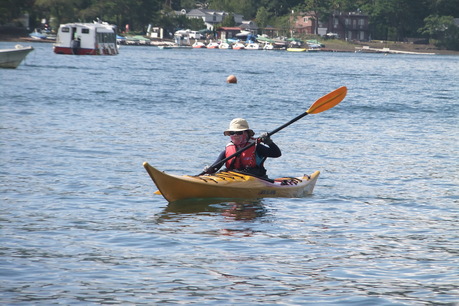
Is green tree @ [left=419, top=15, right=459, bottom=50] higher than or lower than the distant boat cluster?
higher

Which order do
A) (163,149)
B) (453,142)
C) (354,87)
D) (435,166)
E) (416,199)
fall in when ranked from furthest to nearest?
(354,87) < (453,142) < (163,149) < (435,166) < (416,199)

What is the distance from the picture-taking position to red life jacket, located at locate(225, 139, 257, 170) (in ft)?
40.0

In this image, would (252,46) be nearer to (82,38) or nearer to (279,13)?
(279,13)

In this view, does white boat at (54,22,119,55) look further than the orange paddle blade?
Yes

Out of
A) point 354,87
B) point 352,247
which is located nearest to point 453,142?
point 352,247

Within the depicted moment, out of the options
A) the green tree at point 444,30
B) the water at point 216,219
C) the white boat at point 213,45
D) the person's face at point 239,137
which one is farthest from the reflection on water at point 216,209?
the green tree at point 444,30

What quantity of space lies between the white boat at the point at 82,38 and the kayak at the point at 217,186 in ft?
216

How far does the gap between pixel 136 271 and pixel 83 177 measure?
6405mm

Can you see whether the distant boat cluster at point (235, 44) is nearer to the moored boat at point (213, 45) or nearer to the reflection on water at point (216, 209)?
the moored boat at point (213, 45)

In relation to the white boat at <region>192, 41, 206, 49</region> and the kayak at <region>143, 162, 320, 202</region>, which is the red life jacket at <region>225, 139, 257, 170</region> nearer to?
the kayak at <region>143, 162, 320, 202</region>

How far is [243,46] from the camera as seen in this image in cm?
14388

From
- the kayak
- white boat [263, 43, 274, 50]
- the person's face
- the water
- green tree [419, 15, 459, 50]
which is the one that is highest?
green tree [419, 15, 459, 50]

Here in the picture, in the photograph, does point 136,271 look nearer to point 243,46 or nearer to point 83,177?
point 83,177

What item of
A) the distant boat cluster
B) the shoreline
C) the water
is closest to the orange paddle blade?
the water
